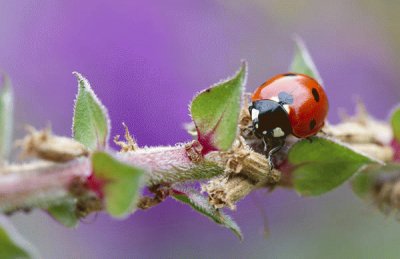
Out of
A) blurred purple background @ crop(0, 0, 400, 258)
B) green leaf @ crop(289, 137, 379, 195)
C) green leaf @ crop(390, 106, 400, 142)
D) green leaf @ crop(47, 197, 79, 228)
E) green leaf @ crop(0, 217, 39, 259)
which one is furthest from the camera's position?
blurred purple background @ crop(0, 0, 400, 258)

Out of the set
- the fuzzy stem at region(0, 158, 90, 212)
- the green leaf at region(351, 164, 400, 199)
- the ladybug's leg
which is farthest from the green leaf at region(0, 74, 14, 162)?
the green leaf at region(351, 164, 400, 199)

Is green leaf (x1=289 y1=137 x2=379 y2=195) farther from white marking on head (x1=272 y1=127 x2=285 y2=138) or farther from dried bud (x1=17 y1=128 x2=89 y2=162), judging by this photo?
dried bud (x1=17 y1=128 x2=89 y2=162)

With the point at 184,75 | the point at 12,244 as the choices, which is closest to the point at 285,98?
the point at 12,244

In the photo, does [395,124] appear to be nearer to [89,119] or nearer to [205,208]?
[205,208]

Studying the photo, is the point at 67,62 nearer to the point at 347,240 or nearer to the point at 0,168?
the point at 347,240

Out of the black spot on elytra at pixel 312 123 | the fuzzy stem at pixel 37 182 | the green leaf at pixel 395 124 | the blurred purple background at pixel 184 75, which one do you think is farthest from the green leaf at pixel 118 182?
the blurred purple background at pixel 184 75
